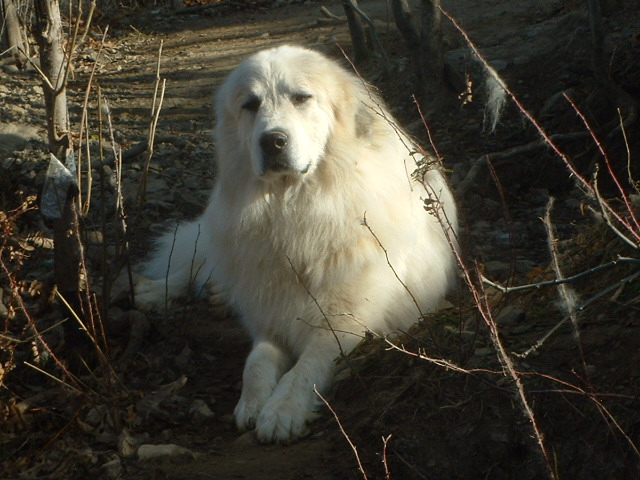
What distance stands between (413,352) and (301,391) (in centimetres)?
48

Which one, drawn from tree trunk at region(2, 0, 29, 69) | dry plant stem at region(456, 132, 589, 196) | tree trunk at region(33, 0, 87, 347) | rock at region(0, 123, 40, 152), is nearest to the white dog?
tree trunk at region(33, 0, 87, 347)

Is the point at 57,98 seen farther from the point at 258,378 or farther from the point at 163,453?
the point at 163,453

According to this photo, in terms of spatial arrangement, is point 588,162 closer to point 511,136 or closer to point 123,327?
point 511,136

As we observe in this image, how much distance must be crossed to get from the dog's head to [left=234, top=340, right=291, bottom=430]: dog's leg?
0.79m

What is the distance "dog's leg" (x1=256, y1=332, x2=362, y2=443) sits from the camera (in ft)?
10.5

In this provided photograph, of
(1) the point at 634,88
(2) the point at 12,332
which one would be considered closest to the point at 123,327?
(2) the point at 12,332

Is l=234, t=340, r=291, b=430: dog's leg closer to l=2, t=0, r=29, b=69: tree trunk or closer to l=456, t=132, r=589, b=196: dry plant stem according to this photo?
l=456, t=132, r=589, b=196: dry plant stem

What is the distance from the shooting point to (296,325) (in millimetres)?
3887

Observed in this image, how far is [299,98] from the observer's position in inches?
152

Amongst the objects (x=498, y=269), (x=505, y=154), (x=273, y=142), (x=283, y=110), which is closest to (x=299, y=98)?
(x=283, y=110)

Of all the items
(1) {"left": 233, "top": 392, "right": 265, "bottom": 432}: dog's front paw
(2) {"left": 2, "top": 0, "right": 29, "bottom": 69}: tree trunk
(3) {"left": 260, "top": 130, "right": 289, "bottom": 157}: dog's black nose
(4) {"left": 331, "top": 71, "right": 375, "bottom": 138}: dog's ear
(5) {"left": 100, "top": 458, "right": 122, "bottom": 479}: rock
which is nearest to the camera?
(5) {"left": 100, "top": 458, "right": 122, "bottom": 479}: rock

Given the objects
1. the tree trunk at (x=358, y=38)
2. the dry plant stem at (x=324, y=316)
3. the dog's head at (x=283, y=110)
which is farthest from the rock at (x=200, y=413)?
the tree trunk at (x=358, y=38)

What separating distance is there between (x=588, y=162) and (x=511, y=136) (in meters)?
0.66

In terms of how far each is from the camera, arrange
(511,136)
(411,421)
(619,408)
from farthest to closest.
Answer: (511,136)
(411,421)
(619,408)
